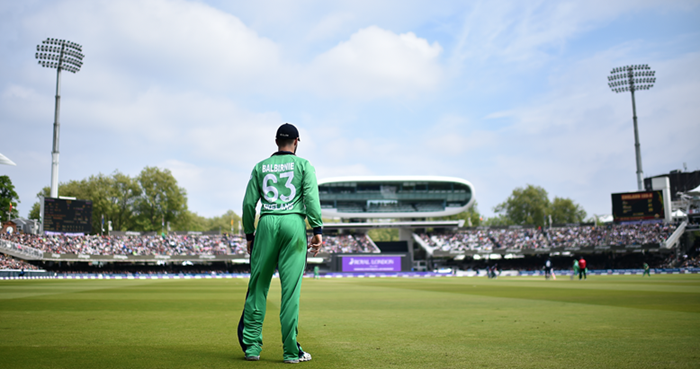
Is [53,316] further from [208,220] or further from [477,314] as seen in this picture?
[208,220]

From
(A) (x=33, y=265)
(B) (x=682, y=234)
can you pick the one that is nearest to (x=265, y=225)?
(A) (x=33, y=265)

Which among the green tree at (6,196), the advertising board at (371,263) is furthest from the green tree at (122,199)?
the advertising board at (371,263)

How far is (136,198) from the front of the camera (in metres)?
86.8

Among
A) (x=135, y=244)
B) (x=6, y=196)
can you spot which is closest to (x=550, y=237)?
(x=135, y=244)

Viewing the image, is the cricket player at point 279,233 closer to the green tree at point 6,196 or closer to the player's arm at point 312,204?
the player's arm at point 312,204

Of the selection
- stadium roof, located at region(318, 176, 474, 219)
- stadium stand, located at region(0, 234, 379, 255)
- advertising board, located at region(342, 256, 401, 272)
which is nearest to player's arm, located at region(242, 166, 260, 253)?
advertising board, located at region(342, 256, 401, 272)

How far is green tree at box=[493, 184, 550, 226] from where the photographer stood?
328ft

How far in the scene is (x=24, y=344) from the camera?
17.9ft

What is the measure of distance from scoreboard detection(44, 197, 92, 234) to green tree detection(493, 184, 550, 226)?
7839cm

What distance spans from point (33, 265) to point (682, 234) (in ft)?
249

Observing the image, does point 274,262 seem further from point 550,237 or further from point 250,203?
point 550,237

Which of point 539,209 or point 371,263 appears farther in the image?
point 539,209

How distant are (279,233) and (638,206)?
68.9 metres

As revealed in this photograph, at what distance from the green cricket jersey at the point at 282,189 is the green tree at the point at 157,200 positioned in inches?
3397
